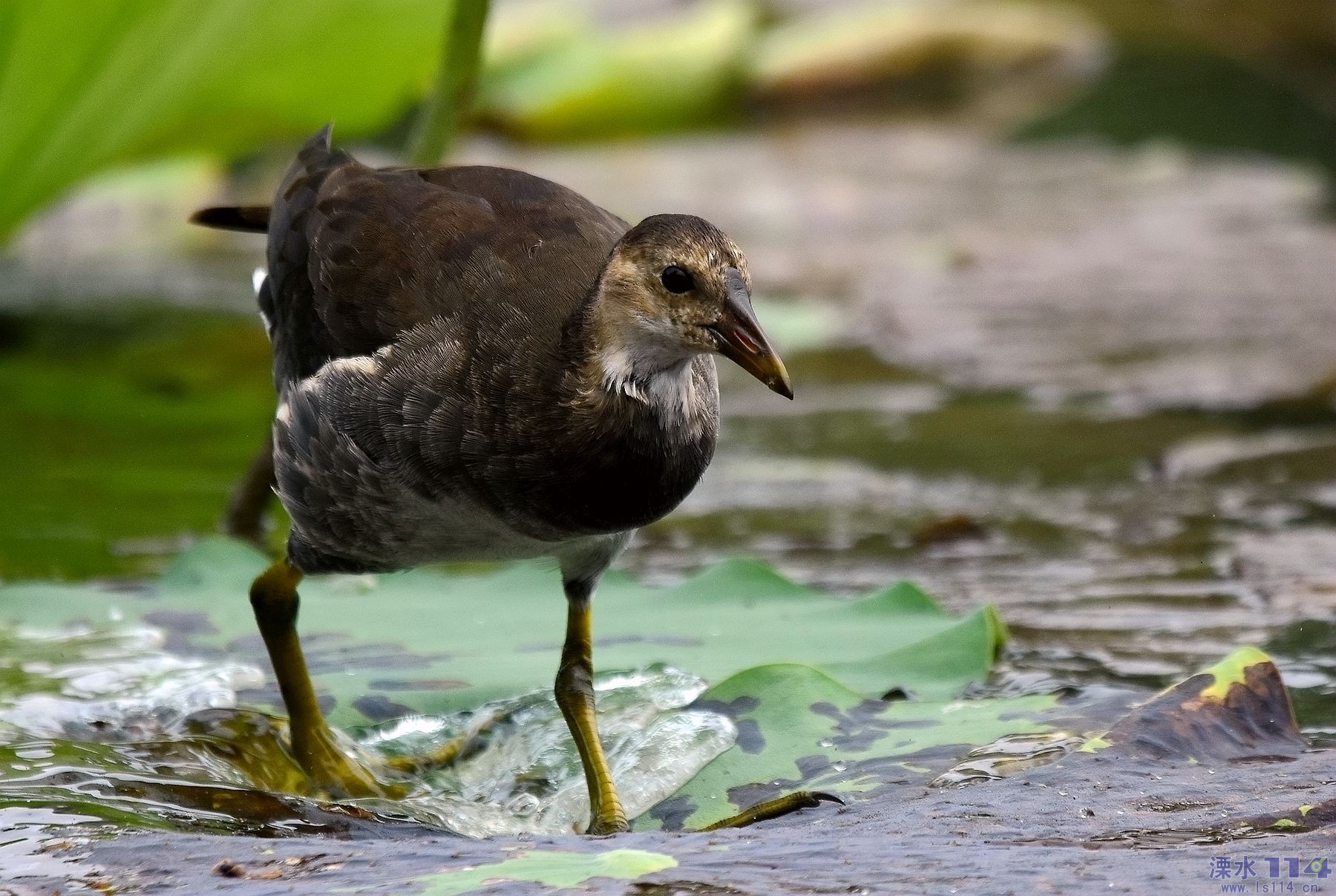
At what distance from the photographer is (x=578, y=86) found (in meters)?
8.80

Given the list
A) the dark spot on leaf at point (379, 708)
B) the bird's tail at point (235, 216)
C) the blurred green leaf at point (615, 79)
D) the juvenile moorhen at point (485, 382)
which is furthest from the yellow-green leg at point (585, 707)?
the blurred green leaf at point (615, 79)

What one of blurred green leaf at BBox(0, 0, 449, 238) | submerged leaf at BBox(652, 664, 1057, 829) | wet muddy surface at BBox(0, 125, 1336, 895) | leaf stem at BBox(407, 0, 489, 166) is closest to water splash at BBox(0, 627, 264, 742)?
wet muddy surface at BBox(0, 125, 1336, 895)

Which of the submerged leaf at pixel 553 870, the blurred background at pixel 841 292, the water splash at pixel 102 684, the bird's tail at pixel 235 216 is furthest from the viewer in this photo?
the blurred background at pixel 841 292

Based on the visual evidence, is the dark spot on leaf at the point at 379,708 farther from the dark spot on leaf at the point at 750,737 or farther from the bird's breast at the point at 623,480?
the dark spot on leaf at the point at 750,737

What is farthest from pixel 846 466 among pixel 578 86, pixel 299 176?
pixel 578 86

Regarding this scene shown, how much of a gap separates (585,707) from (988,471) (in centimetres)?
193

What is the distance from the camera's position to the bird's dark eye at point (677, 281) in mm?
2309

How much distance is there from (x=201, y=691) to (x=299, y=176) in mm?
888

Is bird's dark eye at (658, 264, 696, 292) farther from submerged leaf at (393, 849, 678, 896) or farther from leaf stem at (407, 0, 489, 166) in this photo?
leaf stem at (407, 0, 489, 166)

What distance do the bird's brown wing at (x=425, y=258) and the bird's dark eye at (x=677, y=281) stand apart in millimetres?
223

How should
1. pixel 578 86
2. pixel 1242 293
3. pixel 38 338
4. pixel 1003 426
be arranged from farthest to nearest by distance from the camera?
pixel 578 86, pixel 1242 293, pixel 38 338, pixel 1003 426

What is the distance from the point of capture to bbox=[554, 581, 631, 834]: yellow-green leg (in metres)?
2.37

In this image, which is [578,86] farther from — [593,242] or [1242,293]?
[593,242]

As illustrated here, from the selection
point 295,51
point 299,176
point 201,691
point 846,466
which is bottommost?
point 201,691
